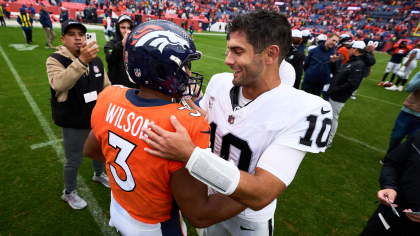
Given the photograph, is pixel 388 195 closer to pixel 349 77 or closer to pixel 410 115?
pixel 410 115

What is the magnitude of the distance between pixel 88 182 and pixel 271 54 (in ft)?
11.7

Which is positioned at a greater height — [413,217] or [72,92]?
[72,92]

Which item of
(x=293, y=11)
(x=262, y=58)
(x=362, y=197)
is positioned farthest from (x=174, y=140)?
(x=293, y=11)

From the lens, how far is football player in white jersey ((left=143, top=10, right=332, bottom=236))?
114 centimetres

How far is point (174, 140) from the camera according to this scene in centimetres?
110

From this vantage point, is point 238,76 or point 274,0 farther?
point 274,0

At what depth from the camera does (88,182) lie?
3582mm

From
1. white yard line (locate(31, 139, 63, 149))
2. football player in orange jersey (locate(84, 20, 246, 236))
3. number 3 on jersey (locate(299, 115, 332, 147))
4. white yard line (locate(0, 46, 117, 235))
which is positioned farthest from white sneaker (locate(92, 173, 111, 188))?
number 3 on jersey (locate(299, 115, 332, 147))

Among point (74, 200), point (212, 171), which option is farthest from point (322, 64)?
point (74, 200)

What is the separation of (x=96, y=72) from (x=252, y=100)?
2379 mm

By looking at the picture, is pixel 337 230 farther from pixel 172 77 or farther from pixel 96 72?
pixel 96 72

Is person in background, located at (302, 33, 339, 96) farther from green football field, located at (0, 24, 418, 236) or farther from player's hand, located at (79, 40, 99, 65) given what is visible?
player's hand, located at (79, 40, 99, 65)

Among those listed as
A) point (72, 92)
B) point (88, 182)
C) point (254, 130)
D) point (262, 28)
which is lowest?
point (88, 182)

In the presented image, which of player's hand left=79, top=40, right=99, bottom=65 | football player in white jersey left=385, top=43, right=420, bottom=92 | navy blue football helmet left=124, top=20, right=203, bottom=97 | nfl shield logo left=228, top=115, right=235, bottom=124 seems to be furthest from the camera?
football player in white jersey left=385, top=43, right=420, bottom=92
